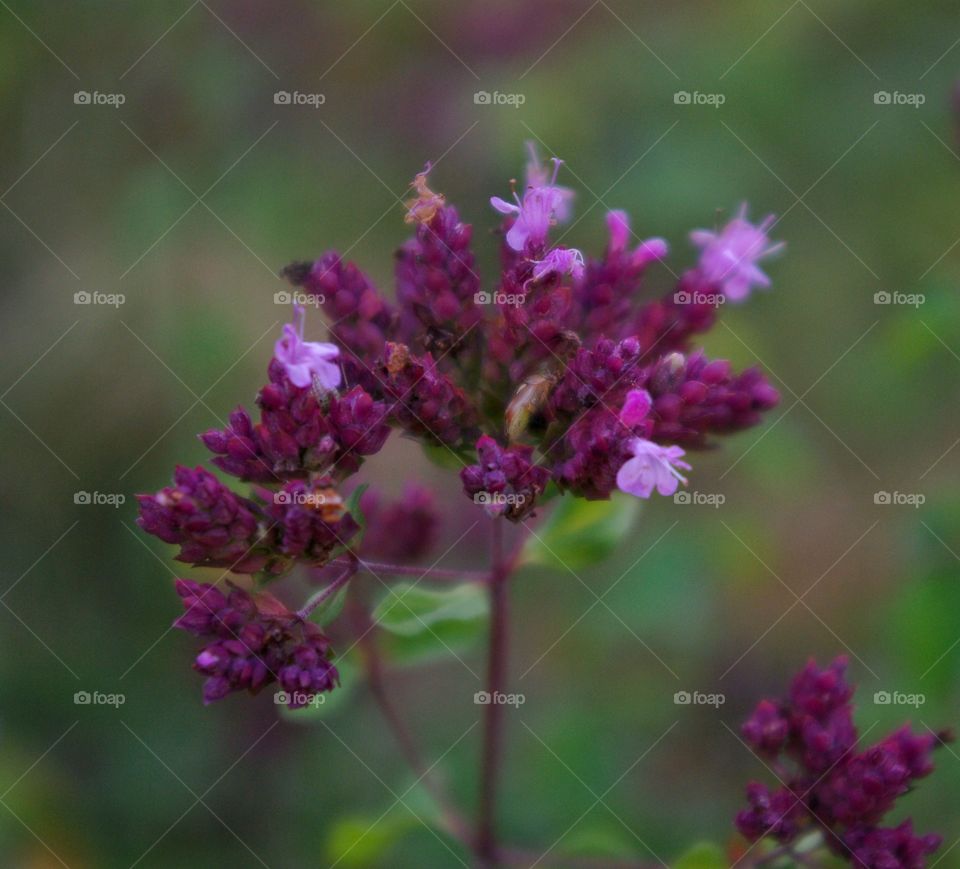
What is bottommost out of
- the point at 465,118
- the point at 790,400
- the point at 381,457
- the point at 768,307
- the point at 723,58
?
the point at 381,457

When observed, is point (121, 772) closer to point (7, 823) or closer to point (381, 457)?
point (7, 823)

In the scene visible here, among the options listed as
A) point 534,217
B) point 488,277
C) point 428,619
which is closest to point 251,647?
point 428,619

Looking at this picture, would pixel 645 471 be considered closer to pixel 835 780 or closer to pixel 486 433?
pixel 486 433


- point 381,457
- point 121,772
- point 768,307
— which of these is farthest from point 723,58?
point 121,772

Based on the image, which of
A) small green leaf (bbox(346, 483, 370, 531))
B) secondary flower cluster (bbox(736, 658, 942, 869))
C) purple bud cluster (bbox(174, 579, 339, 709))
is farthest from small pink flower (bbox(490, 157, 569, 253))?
secondary flower cluster (bbox(736, 658, 942, 869))

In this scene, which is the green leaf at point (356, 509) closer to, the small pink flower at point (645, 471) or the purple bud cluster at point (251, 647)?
the purple bud cluster at point (251, 647)

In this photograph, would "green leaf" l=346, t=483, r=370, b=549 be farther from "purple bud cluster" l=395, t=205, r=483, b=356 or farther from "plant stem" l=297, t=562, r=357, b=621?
"purple bud cluster" l=395, t=205, r=483, b=356
